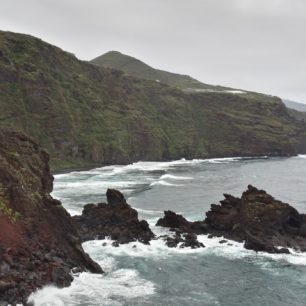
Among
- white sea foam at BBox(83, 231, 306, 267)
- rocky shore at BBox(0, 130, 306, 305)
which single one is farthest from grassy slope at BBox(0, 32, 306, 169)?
white sea foam at BBox(83, 231, 306, 267)

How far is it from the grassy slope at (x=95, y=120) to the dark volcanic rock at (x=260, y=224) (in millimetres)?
77544

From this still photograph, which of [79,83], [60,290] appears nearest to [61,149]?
[79,83]

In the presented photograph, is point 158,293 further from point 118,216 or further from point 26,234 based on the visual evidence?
point 118,216

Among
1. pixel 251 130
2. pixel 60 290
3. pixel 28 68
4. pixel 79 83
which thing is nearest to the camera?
pixel 60 290

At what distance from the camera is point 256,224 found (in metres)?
50.9

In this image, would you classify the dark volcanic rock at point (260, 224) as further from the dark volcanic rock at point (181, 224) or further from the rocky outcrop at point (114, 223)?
the rocky outcrop at point (114, 223)

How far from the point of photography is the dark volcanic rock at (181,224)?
5388 cm

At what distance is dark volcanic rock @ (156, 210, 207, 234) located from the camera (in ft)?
177

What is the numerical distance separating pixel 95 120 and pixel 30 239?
120 metres

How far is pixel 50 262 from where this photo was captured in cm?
3434

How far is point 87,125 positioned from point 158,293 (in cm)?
11744

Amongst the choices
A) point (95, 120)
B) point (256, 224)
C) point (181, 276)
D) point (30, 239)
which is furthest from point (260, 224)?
point (95, 120)

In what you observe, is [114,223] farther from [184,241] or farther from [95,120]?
[95,120]

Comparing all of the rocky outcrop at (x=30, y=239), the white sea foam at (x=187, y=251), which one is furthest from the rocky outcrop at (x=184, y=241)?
the rocky outcrop at (x=30, y=239)
